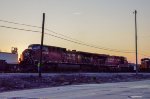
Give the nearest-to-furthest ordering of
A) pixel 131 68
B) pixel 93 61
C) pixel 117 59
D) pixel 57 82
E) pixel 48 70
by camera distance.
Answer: pixel 57 82 < pixel 48 70 < pixel 93 61 < pixel 117 59 < pixel 131 68

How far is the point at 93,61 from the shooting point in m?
64.2

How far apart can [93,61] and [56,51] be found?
14.6 meters

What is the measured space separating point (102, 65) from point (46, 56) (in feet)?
69.9

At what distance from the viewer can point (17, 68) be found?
47531 millimetres

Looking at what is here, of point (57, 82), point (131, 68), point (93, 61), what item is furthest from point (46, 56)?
point (131, 68)

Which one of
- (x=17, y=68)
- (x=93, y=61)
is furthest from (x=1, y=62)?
(x=93, y=61)

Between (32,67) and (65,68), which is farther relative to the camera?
(65,68)

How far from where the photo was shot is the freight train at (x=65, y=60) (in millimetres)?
47750

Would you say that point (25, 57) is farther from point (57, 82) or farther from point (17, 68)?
point (57, 82)

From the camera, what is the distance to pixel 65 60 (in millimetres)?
54250

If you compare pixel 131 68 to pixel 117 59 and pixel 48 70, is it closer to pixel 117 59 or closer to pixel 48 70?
pixel 117 59

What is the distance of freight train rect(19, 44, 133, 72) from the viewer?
47.8 meters

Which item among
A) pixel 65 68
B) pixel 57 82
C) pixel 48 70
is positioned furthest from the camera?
pixel 65 68

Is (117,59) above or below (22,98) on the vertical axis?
above
